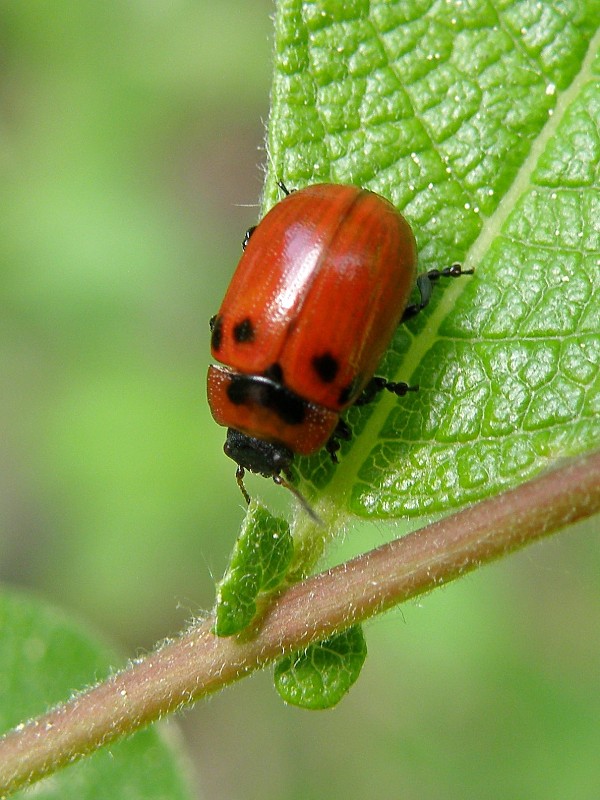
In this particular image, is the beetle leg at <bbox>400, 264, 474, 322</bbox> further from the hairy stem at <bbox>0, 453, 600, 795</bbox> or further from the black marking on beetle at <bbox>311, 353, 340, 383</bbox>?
the hairy stem at <bbox>0, 453, 600, 795</bbox>

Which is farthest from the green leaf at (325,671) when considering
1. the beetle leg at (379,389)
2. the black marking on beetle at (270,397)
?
the black marking on beetle at (270,397)

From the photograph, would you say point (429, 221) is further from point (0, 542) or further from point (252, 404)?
point (0, 542)

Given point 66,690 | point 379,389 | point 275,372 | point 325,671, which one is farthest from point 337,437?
point 66,690

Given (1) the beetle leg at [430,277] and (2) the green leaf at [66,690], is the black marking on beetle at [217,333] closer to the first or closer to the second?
(1) the beetle leg at [430,277]

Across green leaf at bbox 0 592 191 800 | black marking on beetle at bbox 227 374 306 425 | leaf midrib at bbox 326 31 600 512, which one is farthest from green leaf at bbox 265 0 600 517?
green leaf at bbox 0 592 191 800

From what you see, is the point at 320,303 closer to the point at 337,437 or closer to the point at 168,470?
the point at 337,437

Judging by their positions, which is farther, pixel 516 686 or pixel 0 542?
pixel 0 542

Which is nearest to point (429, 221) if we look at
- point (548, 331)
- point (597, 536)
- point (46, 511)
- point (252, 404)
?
point (548, 331)
